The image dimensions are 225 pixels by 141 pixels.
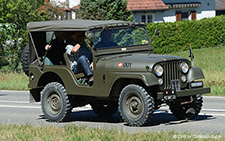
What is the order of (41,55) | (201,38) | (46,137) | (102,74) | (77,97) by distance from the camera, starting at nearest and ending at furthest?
(46,137) → (102,74) → (77,97) → (41,55) → (201,38)

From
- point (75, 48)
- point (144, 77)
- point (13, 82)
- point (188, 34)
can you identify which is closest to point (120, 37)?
point (75, 48)

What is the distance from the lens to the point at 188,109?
37.7 ft

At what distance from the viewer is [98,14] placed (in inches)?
1480

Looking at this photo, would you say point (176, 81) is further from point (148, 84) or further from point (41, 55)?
point (41, 55)

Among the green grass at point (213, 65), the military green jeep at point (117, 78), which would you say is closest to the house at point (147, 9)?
the green grass at point (213, 65)

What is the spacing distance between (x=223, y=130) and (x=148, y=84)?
1.62 m

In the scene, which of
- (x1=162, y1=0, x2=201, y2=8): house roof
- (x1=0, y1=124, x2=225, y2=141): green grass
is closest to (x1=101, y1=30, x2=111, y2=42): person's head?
(x1=0, y1=124, x2=225, y2=141): green grass

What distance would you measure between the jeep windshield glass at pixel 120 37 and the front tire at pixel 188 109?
1674mm

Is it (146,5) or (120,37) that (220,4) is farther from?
(120,37)

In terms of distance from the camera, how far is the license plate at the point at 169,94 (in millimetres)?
10289

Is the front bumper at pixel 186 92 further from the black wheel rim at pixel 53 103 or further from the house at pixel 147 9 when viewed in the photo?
the house at pixel 147 9

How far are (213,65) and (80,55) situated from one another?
19970 mm

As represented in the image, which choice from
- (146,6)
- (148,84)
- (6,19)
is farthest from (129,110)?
(146,6)

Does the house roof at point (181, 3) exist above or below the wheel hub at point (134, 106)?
above
